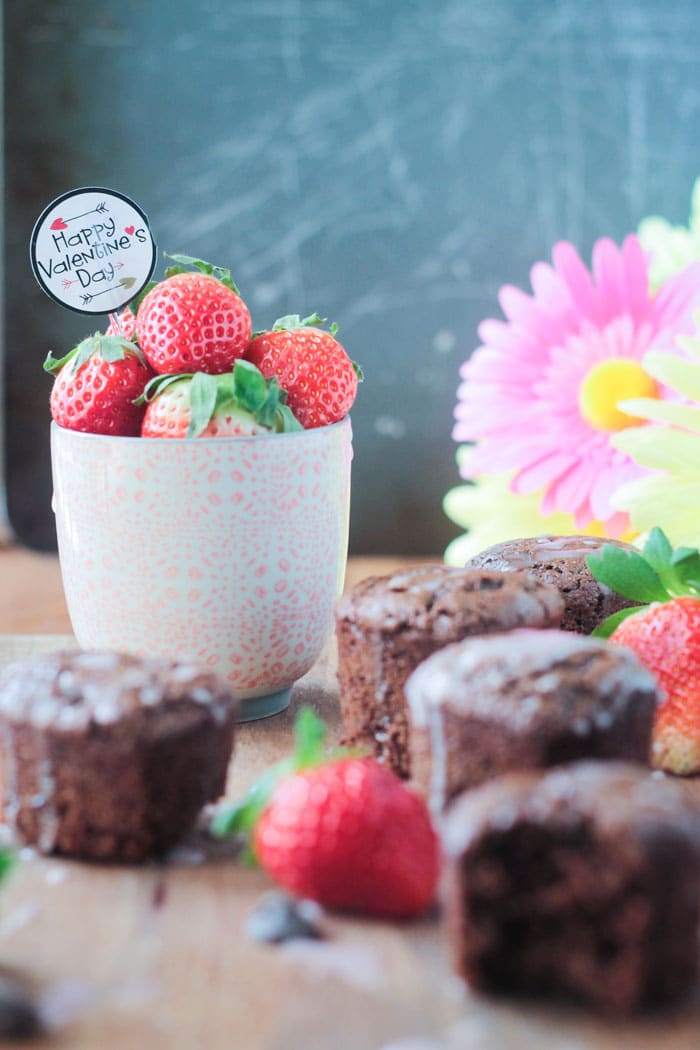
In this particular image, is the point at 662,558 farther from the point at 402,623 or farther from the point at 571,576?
the point at 402,623

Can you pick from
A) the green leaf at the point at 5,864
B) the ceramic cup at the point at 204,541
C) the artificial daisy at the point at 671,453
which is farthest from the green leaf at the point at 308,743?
the artificial daisy at the point at 671,453

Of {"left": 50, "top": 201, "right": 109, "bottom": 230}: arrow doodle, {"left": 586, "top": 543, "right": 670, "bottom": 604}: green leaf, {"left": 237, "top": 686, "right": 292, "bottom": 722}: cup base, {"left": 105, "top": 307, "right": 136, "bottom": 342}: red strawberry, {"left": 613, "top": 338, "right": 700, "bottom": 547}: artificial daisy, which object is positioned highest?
{"left": 50, "top": 201, "right": 109, "bottom": 230}: arrow doodle

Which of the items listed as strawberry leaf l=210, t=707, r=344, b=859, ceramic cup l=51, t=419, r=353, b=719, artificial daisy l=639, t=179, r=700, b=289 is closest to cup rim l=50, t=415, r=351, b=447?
ceramic cup l=51, t=419, r=353, b=719

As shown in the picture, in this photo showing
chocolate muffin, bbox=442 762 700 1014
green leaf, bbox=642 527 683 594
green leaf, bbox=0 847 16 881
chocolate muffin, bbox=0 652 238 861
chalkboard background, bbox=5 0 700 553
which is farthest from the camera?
chalkboard background, bbox=5 0 700 553

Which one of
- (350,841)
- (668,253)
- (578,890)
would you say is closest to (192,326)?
(350,841)

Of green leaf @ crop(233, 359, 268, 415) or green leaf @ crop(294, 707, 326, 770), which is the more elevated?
green leaf @ crop(233, 359, 268, 415)

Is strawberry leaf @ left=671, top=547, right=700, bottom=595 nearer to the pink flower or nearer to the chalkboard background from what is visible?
the pink flower

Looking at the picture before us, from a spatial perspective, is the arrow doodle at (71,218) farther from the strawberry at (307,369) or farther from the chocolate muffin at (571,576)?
the chocolate muffin at (571,576)

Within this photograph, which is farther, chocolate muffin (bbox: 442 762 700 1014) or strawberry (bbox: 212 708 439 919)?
strawberry (bbox: 212 708 439 919)
